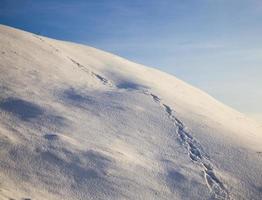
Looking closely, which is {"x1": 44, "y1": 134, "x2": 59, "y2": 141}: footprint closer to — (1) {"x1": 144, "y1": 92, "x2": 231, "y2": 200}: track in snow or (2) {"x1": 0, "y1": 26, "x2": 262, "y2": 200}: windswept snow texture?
(2) {"x1": 0, "y1": 26, "x2": 262, "y2": 200}: windswept snow texture

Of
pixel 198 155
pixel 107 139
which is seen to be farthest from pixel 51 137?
pixel 198 155

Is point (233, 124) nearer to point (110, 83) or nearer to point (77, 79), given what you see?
point (110, 83)

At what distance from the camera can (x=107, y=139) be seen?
9.98m

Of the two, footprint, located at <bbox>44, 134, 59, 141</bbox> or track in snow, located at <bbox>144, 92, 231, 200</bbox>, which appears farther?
footprint, located at <bbox>44, 134, 59, 141</bbox>

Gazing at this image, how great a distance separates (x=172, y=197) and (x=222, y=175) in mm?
1963

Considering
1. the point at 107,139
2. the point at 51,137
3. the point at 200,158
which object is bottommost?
the point at 51,137

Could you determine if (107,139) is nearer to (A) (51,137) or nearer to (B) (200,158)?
(A) (51,137)

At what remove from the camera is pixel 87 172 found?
8.41 meters

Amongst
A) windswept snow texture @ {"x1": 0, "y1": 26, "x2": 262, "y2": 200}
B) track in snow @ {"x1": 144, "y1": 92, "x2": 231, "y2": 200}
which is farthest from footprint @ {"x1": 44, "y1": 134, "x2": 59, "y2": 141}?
track in snow @ {"x1": 144, "y1": 92, "x2": 231, "y2": 200}

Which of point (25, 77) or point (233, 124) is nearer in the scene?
point (25, 77)

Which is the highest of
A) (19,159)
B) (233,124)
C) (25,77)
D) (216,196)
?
(233,124)

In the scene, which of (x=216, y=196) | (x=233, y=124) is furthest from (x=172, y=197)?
(x=233, y=124)

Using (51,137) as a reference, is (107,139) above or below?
above

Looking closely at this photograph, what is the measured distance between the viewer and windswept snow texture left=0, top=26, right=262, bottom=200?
8133 mm
